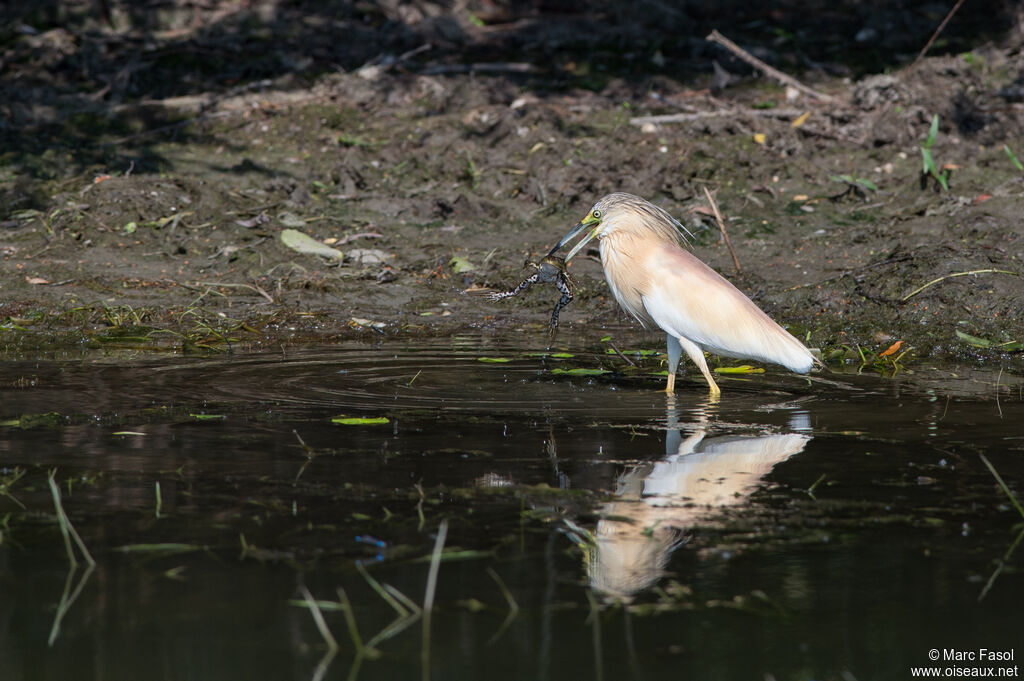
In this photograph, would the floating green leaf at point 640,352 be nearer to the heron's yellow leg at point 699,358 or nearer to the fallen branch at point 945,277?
the heron's yellow leg at point 699,358

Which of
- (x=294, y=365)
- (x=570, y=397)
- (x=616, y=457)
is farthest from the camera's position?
(x=294, y=365)

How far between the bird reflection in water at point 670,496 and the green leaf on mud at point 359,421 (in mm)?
1261

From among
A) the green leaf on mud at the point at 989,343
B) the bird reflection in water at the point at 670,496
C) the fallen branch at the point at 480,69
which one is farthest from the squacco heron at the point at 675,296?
the fallen branch at the point at 480,69

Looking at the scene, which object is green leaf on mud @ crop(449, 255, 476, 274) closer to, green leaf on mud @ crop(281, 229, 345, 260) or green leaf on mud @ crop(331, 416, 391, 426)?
green leaf on mud @ crop(281, 229, 345, 260)

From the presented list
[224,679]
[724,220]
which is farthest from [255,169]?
[224,679]

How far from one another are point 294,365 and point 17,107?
6.88 metres

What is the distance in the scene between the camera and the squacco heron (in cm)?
612

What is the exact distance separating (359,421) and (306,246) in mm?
4239

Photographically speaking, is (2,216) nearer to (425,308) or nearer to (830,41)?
(425,308)

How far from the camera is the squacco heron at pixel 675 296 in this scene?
6.12m

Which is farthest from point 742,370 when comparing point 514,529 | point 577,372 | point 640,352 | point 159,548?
point 159,548

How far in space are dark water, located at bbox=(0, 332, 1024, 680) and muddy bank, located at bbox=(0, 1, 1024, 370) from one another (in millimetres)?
1965

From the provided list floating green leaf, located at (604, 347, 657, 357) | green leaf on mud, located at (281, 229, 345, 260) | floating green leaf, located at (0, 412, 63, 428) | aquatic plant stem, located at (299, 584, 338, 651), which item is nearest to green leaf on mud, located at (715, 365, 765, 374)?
floating green leaf, located at (604, 347, 657, 357)

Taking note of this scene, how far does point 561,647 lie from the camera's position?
271 cm
